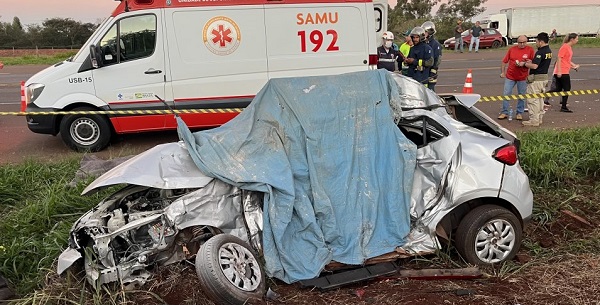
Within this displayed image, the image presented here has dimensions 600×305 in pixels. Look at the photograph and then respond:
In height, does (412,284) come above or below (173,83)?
below

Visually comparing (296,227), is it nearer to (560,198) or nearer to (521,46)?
(560,198)

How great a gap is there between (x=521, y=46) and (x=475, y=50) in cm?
1869

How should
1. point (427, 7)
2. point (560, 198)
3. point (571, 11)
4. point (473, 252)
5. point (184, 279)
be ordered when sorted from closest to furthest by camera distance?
Answer: point (184, 279) < point (473, 252) < point (560, 198) < point (571, 11) < point (427, 7)

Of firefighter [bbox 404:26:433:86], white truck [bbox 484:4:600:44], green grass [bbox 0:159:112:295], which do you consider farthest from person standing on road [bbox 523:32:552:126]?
white truck [bbox 484:4:600:44]

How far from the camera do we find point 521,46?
880cm

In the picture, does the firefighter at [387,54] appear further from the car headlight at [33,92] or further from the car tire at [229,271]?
the car tire at [229,271]

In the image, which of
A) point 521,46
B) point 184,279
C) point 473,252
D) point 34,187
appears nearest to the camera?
point 184,279

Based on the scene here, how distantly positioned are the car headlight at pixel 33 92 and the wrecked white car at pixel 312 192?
4468 millimetres

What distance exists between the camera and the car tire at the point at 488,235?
3.87 metres

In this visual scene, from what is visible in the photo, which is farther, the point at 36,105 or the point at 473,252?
the point at 36,105

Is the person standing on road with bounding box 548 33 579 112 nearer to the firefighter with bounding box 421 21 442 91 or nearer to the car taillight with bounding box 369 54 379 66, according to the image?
the firefighter with bounding box 421 21 442 91

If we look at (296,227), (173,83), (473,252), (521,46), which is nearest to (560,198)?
(473,252)

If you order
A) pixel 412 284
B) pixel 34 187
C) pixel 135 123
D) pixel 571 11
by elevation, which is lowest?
pixel 412 284

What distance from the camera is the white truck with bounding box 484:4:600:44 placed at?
3719 centimetres
